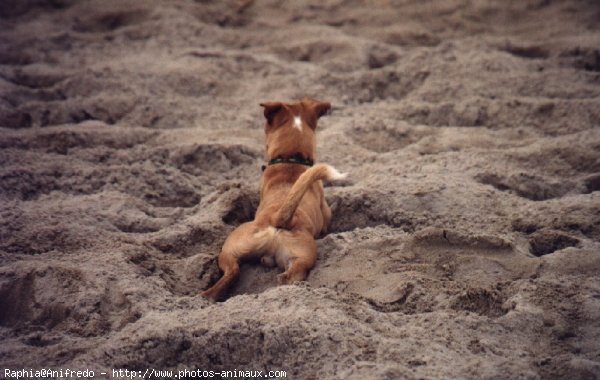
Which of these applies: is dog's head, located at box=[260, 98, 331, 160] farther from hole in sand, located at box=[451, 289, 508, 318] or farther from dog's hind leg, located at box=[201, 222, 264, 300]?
hole in sand, located at box=[451, 289, 508, 318]

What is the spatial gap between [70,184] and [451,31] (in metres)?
3.56

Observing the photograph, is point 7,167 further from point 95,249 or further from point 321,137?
point 321,137

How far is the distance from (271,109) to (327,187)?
56 centimetres

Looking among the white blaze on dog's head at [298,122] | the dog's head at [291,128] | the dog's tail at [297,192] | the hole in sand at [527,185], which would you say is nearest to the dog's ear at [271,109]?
the dog's head at [291,128]

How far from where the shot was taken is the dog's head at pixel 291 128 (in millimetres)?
3828

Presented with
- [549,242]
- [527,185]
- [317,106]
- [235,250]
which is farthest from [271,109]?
[549,242]

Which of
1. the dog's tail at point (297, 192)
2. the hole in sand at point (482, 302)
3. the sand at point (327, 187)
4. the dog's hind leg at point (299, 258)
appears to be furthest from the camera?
the dog's tail at point (297, 192)

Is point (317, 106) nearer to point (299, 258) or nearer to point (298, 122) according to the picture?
point (298, 122)

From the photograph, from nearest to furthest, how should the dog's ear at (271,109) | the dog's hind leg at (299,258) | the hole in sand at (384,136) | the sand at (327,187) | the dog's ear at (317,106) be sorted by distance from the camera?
the sand at (327,187) < the dog's hind leg at (299,258) < the dog's ear at (271,109) < the dog's ear at (317,106) < the hole in sand at (384,136)

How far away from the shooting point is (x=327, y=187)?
404 cm

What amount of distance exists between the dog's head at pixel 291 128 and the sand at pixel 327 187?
306mm

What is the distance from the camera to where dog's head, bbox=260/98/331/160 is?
12.6 feet

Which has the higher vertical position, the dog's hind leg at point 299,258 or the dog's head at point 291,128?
the dog's head at point 291,128

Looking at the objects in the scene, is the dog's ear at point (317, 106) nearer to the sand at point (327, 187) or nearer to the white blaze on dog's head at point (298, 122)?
the white blaze on dog's head at point (298, 122)
